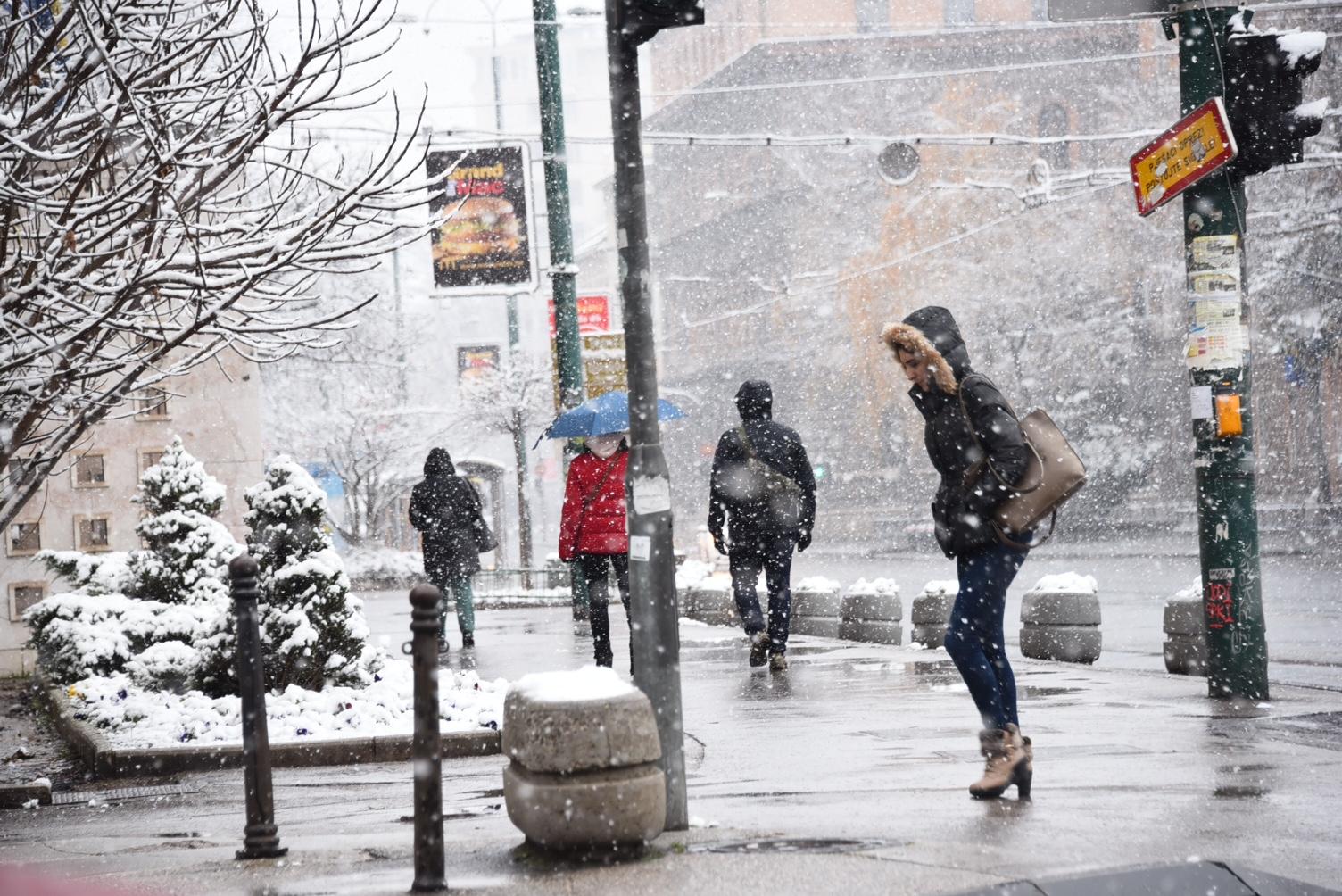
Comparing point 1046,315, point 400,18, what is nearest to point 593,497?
point 400,18

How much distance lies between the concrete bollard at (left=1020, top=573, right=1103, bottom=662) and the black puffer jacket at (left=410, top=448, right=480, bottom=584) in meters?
5.92

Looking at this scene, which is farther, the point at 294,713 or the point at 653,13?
the point at 294,713

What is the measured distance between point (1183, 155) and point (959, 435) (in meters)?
3.56

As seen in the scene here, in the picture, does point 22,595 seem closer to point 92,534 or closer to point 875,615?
point 92,534

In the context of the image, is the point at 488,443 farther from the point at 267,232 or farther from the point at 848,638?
the point at 267,232

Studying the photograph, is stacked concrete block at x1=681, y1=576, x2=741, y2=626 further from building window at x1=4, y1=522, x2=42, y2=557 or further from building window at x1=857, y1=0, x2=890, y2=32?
building window at x1=857, y1=0, x2=890, y2=32

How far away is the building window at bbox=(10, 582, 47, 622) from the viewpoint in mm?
15562

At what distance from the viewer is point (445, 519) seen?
15789mm

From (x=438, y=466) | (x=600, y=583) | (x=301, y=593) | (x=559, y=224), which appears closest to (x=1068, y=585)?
(x=600, y=583)

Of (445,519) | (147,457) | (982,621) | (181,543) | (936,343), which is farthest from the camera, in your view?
(147,457)

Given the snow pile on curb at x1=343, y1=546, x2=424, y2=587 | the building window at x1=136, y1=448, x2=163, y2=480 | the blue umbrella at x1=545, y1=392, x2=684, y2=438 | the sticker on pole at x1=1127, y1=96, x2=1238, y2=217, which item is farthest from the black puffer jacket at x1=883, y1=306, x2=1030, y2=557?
the snow pile on curb at x1=343, y1=546, x2=424, y2=587

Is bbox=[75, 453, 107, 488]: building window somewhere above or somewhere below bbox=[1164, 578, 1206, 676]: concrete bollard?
above

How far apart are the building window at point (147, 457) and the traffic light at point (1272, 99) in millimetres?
11736

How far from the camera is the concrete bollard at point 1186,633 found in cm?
1102
